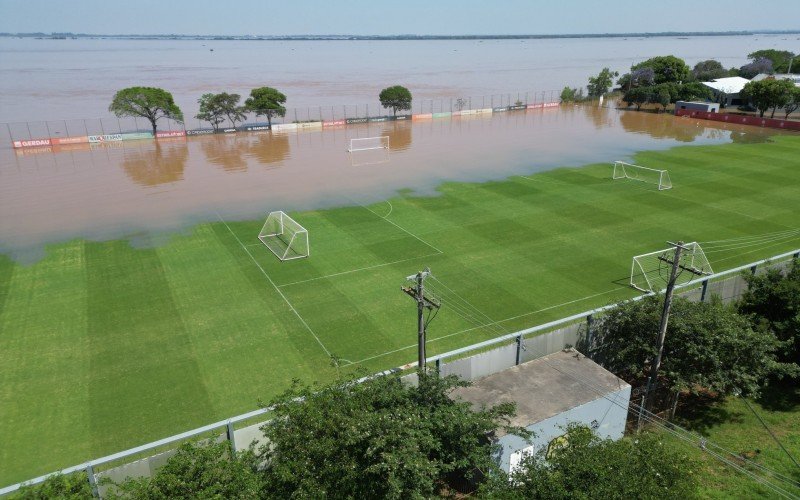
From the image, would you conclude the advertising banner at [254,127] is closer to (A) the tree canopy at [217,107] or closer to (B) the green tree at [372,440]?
(A) the tree canopy at [217,107]

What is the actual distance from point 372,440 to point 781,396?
15.5m

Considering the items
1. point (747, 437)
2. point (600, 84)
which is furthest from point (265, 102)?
point (747, 437)

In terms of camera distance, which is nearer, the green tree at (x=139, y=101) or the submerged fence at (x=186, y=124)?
the green tree at (x=139, y=101)

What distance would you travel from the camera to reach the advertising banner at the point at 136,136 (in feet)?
232

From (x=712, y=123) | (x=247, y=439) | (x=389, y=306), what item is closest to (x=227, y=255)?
(x=389, y=306)

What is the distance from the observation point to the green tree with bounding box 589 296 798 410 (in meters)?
17.1

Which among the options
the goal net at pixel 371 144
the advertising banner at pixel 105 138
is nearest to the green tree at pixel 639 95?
the goal net at pixel 371 144

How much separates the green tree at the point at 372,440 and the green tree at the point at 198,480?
788 millimetres

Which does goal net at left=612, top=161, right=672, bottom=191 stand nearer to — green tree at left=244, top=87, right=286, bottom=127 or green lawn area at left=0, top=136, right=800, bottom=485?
green lawn area at left=0, top=136, right=800, bottom=485

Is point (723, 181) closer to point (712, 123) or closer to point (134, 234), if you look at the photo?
point (712, 123)

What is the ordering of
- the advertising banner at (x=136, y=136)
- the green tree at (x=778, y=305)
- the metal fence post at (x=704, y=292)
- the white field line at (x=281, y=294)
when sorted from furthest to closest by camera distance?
the advertising banner at (x=136, y=136)
the white field line at (x=281, y=294)
the metal fence post at (x=704, y=292)
the green tree at (x=778, y=305)

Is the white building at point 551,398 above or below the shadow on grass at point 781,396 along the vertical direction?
above

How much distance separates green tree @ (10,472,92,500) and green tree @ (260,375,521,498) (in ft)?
12.2

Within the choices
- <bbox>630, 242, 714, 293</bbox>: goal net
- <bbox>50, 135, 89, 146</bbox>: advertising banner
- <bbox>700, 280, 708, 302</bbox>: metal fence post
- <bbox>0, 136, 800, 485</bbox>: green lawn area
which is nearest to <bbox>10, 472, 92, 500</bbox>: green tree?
<bbox>0, 136, 800, 485</bbox>: green lawn area
